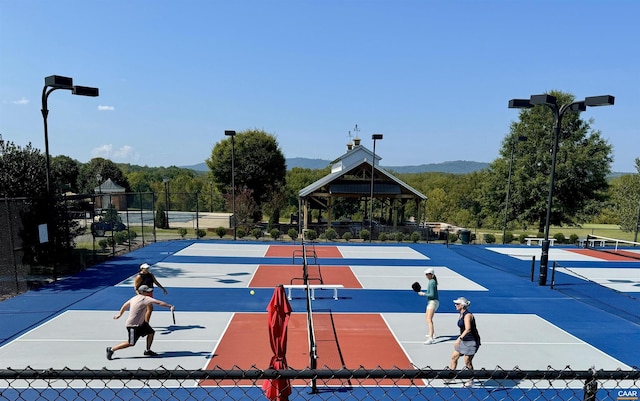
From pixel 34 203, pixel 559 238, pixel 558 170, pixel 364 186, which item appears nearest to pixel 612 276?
pixel 559 238

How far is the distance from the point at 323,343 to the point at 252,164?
137ft

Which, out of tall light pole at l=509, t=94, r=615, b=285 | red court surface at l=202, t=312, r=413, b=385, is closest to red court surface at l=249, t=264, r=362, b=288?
red court surface at l=202, t=312, r=413, b=385

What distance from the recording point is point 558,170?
1594 inches

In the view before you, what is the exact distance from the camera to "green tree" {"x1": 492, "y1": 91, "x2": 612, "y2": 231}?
4041cm

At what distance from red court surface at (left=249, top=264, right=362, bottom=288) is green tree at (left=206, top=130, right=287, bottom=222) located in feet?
101

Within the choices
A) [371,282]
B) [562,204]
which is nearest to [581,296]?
[371,282]

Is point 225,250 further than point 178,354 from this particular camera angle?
Yes

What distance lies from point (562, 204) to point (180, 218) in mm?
42393

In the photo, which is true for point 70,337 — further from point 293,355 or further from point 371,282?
point 371,282

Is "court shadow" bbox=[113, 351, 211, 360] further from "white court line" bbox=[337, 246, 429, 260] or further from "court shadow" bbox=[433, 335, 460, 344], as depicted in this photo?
"white court line" bbox=[337, 246, 429, 260]

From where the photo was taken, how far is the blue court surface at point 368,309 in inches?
394

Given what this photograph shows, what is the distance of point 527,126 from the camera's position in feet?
142

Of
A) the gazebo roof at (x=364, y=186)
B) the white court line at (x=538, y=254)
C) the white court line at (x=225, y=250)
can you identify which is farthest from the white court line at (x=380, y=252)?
the gazebo roof at (x=364, y=186)

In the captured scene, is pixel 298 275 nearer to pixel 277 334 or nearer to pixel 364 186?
pixel 277 334
